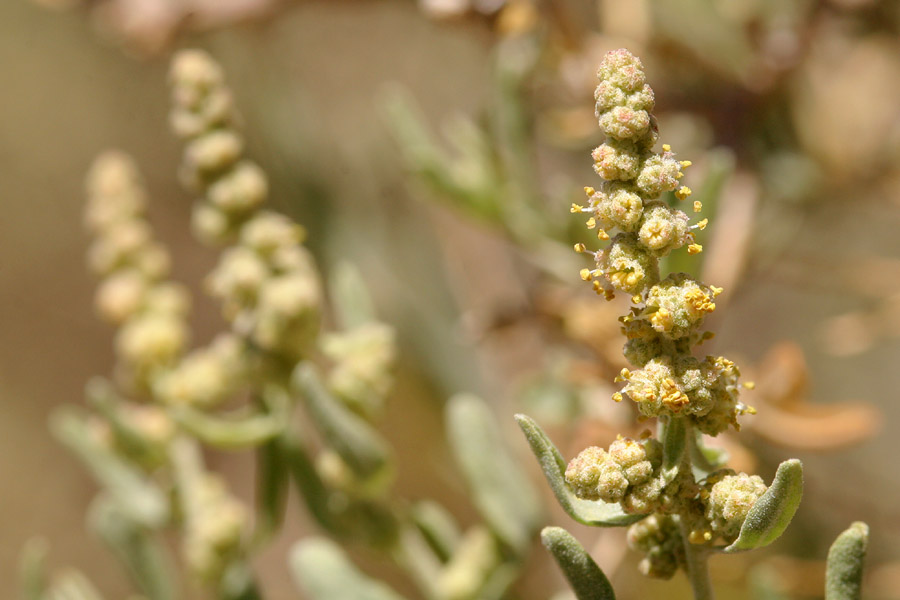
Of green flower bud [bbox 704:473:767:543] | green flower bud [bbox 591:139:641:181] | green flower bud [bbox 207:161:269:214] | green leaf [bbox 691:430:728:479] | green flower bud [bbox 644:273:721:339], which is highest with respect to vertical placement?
green flower bud [bbox 207:161:269:214]

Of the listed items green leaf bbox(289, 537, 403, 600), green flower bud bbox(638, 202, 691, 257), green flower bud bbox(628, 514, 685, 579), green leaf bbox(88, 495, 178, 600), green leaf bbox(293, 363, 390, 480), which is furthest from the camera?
green leaf bbox(88, 495, 178, 600)

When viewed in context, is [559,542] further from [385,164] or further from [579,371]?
[385,164]

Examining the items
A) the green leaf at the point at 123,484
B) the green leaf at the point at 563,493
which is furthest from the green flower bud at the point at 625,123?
the green leaf at the point at 123,484

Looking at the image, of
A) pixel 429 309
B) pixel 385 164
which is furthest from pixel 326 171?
pixel 429 309

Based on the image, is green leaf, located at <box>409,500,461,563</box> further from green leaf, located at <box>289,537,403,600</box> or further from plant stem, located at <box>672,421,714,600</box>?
plant stem, located at <box>672,421,714,600</box>

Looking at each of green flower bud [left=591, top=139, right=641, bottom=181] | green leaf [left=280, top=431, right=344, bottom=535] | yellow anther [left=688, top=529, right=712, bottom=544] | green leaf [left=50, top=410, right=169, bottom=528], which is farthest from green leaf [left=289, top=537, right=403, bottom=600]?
green flower bud [left=591, top=139, right=641, bottom=181]

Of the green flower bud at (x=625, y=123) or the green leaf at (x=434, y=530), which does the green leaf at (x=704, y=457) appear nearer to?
the green flower bud at (x=625, y=123)
